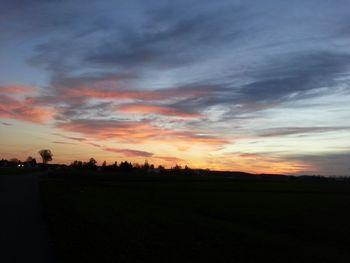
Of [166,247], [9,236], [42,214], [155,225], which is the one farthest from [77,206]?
[166,247]

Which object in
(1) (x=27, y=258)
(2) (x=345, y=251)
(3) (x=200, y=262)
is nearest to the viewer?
(1) (x=27, y=258)

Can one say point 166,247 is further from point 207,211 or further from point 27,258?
point 207,211

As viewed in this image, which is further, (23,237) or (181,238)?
(181,238)

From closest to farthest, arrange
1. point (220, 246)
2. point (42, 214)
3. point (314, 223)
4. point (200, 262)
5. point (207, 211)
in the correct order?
point (200, 262) → point (220, 246) → point (42, 214) → point (314, 223) → point (207, 211)

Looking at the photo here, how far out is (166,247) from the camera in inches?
540

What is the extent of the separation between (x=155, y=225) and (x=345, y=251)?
7.19 metres

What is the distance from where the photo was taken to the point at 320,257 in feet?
47.8

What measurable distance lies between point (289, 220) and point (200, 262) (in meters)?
14.6

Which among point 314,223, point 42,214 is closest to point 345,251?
point 314,223

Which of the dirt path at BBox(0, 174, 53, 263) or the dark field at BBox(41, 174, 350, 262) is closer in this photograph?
the dirt path at BBox(0, 174, 53, 263)

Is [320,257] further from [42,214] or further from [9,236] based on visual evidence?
[42,214]

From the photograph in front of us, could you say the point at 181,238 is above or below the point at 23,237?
above

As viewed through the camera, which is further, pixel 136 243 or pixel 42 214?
pixel 42 214

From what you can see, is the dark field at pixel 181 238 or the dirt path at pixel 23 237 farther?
the dark field at pixel 181 238
